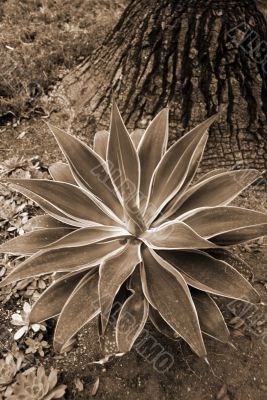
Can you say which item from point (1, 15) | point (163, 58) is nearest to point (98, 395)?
point (163, 58)

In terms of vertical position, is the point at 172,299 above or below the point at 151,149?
below

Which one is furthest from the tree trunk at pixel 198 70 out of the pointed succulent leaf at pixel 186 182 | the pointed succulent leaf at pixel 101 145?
the pointed succulent leaf at pixel 186 182

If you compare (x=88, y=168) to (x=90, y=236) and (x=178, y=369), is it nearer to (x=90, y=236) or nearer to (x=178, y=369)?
(x=90, y=236)

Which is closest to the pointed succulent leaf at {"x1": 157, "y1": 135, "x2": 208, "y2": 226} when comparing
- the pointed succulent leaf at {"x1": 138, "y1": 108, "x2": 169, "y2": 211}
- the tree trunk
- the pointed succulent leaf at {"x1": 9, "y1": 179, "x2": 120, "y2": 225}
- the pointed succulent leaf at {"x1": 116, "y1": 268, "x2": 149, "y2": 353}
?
the pointed succulent leaf at {"x1": 138, "y1": 108, "x2": 169, "y2": 211}

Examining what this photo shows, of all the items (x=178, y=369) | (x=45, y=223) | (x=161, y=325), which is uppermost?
(x=45, y=223)

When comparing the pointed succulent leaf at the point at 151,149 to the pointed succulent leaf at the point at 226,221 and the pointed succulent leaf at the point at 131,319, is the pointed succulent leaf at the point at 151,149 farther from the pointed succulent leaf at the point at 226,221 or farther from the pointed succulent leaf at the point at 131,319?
the pointed succulent leaf at the point at 131,319

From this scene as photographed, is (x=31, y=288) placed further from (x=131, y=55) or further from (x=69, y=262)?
(x=131, y=55)

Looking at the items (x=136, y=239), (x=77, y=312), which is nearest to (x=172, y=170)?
(x=136, y=239)
